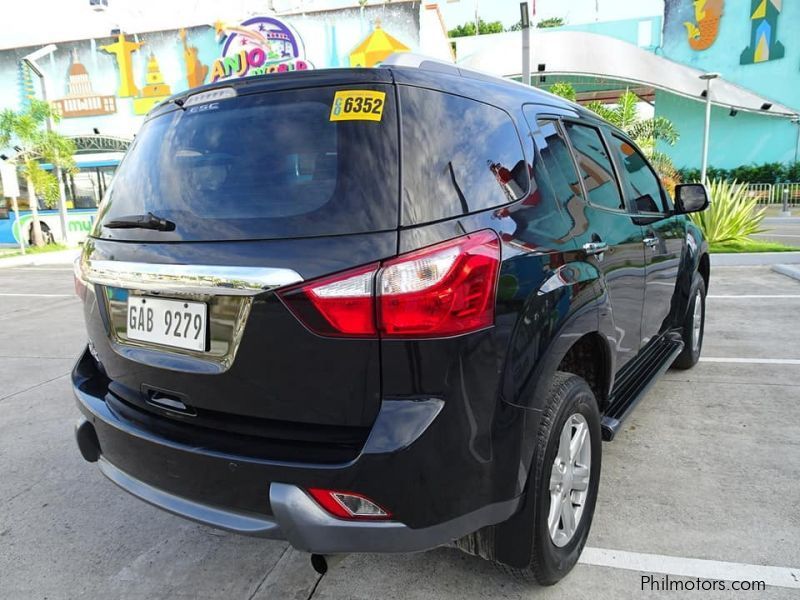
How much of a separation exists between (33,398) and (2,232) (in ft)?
61.3

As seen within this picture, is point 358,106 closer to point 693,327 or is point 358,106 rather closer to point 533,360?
point 533,360

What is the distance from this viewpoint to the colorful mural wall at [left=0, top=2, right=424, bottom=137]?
20.7 m

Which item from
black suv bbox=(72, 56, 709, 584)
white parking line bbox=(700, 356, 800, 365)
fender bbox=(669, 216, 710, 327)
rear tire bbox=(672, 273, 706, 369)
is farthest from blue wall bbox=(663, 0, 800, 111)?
black suv bbox=(72, 56, 709, 584)

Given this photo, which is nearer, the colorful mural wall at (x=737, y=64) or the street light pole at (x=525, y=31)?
the street light pole at (x=525, y=31)

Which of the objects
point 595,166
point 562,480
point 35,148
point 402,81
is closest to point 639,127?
point 595,166

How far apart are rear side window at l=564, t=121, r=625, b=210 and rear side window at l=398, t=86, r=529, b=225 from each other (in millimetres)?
756

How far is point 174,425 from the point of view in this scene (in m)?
1.94

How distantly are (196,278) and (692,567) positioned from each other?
2135 millimetres

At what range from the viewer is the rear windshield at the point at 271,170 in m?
1.69

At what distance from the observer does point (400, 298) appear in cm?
160

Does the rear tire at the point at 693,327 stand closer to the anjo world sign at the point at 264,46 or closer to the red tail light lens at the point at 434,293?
the red tail light lens at the point at 434,293

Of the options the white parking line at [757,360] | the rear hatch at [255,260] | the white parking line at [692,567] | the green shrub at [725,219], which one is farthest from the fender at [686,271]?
the green shrub at [725,219]

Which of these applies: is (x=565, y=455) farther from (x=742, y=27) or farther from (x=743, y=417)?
(x=742, y=27)

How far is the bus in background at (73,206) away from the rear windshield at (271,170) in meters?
17.1
